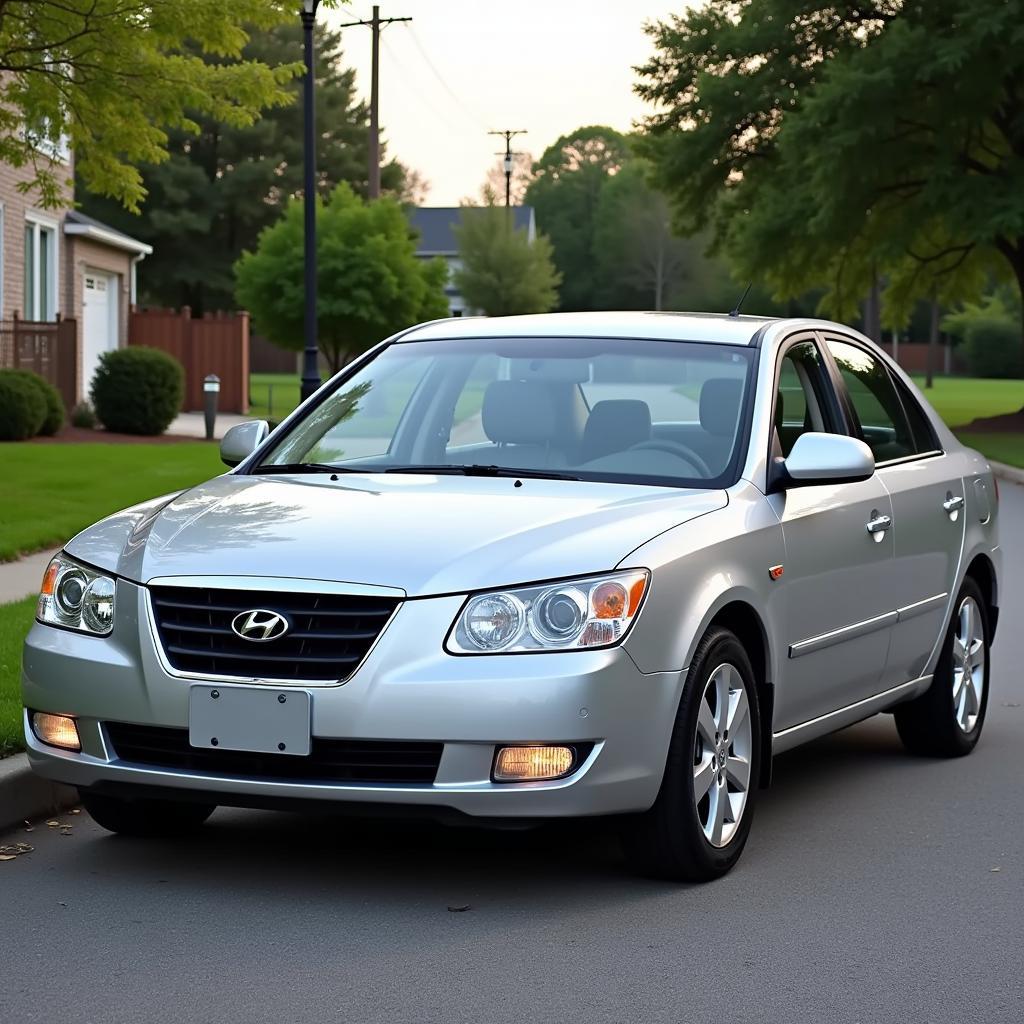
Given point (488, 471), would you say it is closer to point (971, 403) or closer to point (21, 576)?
point (21, 576)

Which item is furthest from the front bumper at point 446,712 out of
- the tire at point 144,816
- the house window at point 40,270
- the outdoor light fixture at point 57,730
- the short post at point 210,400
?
the house window at point 40,270

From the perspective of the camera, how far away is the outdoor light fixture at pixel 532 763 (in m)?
5.22

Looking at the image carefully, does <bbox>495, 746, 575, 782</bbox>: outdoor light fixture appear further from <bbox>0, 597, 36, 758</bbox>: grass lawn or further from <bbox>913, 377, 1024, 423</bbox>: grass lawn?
<bbox>913, 377, 1024, 423</bbox>: grass lawn

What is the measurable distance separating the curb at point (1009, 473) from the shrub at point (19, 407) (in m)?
12.8

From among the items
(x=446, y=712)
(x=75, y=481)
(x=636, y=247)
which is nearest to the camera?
(x=446, y=712)

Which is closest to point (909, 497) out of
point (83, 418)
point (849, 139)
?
point (83, 418)

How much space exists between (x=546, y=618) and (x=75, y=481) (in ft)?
50.6

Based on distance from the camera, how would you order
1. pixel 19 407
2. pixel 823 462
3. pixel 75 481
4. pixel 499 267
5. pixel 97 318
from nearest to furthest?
pixel 823 462, pixel 75 481, pixel 19 407, pixel 97 318, pixel 499 267

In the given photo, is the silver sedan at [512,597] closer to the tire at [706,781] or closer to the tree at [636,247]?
the tire at [706,781]

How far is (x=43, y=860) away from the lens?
6027mm

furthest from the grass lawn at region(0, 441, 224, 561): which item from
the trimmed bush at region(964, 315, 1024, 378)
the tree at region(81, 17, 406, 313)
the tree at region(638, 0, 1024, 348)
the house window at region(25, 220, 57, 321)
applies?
the trimmed bush at region(964, 315, 1024, 378)

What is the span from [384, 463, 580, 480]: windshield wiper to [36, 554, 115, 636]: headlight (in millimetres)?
1150

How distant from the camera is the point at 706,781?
18.9 feet

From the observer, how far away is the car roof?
6.89 metres
